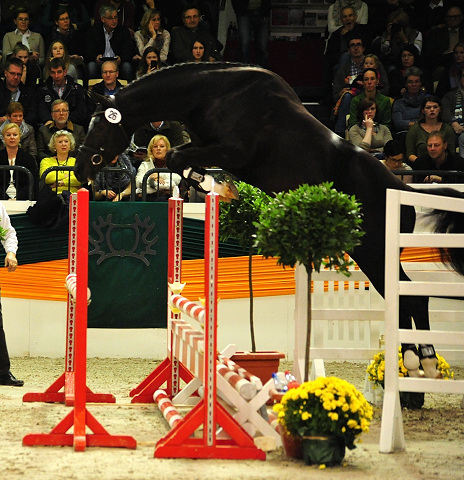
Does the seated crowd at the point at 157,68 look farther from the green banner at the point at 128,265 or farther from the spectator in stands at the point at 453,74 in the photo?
the green banner at the point at 128,265

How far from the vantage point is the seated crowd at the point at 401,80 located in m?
9.12

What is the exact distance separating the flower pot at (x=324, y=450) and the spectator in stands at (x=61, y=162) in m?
4.62

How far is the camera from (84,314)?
4.26 metres

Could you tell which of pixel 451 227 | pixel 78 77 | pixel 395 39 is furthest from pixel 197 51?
pixel 451 227

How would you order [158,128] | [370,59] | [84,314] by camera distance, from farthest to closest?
[370,59], [158,128], [84,314]

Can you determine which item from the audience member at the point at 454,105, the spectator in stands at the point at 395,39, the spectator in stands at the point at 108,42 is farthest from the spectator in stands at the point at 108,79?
the audience member at the point at 454,105

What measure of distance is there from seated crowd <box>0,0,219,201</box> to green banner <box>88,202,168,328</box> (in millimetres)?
273

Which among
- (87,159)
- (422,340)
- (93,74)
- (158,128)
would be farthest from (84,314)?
(93,74)

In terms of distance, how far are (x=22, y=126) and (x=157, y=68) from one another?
186 centimetres

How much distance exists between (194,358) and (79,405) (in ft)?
2.19

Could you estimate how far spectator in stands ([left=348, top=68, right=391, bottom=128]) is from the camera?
9.63 metres

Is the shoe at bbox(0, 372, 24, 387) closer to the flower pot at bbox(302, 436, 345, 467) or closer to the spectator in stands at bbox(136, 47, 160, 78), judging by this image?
the flower pot at bbox(302, 436, 345, 467)

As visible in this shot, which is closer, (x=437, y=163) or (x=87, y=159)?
(x=87, y=159)

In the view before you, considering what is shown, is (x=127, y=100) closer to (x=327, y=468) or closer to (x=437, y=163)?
(x=327, y=468)
